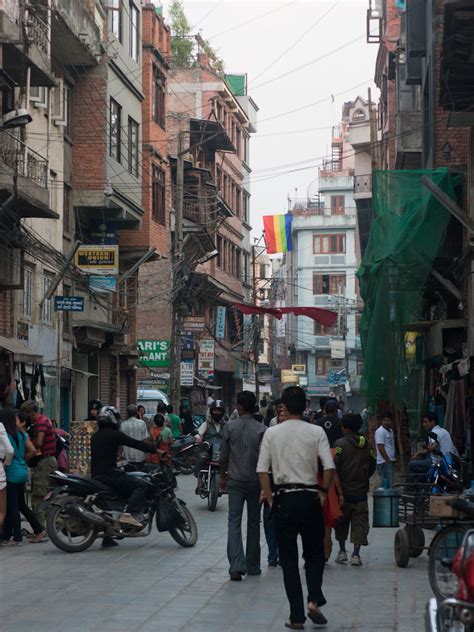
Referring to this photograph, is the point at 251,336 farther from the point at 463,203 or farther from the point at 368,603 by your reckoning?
the point at 368,603

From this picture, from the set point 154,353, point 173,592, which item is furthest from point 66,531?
point 154,353

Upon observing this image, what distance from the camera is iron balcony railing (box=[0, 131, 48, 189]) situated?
26.8m

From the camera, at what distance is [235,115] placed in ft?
250

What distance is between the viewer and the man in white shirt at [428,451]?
587 inches

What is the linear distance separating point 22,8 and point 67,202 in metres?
9.58

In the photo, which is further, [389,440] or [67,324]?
[67,324]

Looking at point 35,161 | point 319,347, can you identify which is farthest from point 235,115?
point 35,161

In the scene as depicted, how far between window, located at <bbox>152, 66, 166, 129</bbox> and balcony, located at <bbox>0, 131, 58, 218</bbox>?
45.8 feet

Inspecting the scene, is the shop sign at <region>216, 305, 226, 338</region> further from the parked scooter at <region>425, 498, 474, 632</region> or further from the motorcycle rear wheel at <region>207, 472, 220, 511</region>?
the parked scooter at <region>425, 498, 474, 632</region>

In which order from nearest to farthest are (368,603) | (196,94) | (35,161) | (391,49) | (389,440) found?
1. (368,603)
2. (389,440)
3. (35,161)
4. (391,49)
5. (196,94)

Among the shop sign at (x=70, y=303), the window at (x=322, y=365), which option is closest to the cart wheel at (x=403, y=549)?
the shop sign at (x=70, y=303)

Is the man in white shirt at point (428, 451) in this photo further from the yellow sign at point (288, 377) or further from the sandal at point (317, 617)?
the yellow sign at point (288, 377)

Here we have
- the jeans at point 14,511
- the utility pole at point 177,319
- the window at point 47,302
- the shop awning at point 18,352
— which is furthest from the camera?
the utility pole at point 177,319

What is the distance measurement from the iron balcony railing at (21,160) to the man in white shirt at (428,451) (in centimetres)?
1136
